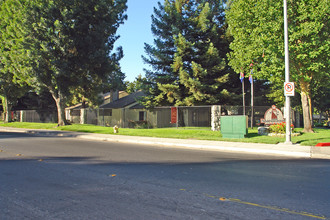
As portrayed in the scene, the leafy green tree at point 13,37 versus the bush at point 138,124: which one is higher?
the leafy green tree at point 13,37

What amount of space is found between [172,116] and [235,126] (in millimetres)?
7657

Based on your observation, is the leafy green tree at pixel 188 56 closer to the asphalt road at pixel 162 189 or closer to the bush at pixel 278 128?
the bush at pixel 278 128

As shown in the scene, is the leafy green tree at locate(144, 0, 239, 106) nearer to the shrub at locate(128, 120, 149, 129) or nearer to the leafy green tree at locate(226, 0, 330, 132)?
the shrub at locate(128, 120, 149, 129)

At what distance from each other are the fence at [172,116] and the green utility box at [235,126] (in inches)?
222

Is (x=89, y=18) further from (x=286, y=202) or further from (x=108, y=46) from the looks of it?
(x=286, y=202)

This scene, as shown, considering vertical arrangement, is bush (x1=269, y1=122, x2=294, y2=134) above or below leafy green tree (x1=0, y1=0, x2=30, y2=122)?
below

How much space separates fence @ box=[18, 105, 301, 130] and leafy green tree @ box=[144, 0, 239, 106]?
48.7 inches

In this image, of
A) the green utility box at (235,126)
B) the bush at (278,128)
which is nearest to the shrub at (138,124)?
the green utility box at (235,126)

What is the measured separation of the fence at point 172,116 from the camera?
957 inches

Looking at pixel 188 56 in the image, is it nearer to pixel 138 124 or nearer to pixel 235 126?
pixel 138 124

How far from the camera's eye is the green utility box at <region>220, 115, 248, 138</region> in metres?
16.9

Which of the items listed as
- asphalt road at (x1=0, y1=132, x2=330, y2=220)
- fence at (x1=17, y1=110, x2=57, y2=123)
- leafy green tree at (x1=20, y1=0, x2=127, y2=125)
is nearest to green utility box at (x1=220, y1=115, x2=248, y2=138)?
asphalt road at (x1=0, y1=132, x2=330, y2=220)

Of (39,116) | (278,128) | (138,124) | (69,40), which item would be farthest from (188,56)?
(39,116)

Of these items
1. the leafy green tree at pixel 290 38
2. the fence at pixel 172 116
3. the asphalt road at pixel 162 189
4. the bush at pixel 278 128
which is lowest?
the asphalt road at pixel 162 189
